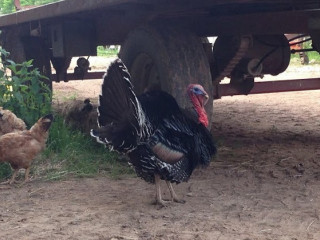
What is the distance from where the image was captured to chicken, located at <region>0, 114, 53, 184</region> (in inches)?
191

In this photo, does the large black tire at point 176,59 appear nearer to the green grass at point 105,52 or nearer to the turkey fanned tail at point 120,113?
the turkey fanned tail at point 120,113

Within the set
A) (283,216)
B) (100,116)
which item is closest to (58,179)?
(100,116)

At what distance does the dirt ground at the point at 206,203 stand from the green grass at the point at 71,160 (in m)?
0.21

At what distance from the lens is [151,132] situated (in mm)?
4098

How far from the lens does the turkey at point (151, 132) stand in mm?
4031

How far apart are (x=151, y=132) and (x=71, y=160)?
1666 mm

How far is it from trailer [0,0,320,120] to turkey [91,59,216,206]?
1.79ft

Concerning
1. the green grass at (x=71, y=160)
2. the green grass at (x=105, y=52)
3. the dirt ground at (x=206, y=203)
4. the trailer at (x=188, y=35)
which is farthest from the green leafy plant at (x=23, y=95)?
the green grass at (x=105, y=52)

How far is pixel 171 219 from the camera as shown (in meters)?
3.86

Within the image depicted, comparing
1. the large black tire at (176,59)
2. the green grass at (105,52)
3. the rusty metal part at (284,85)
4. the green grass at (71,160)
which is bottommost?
the green grass at (105,52)

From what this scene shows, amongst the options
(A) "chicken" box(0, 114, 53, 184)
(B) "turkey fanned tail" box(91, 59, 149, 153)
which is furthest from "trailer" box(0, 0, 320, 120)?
(A) "chicken" box(0, 114, 53, 184)

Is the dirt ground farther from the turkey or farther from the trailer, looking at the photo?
the trailer

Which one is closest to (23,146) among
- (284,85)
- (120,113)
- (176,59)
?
(120,113)

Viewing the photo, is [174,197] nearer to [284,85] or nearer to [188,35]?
[188,35]
